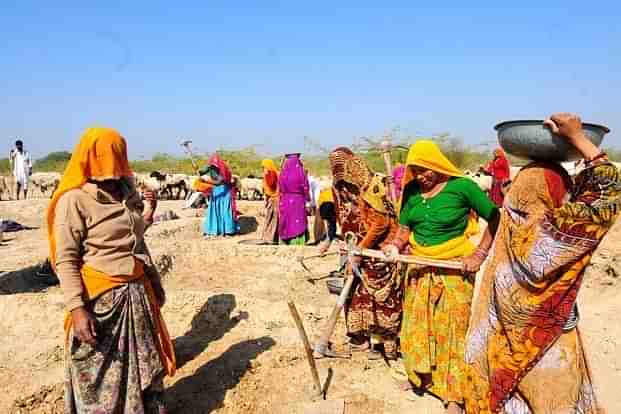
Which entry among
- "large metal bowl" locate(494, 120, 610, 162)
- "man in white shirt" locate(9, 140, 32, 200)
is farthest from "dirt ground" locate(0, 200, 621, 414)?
"man in white shirt" locate(9, 140, 32, 200)

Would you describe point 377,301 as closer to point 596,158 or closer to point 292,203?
point 596,158

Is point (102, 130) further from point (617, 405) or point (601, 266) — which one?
point (601, 266)

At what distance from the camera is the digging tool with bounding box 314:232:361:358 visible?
11.7 ft

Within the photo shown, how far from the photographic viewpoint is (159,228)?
31.7ft

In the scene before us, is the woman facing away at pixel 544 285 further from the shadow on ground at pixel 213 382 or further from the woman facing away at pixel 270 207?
the woman facing away at pixel 270 207

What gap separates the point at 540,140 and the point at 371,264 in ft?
6.60

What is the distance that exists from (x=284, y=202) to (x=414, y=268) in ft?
18.7

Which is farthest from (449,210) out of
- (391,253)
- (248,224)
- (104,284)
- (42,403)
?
(248,224)

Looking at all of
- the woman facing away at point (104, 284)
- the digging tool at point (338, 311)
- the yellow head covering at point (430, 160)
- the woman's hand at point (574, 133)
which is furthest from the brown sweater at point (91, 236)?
the woman's hand at point (574, 133)

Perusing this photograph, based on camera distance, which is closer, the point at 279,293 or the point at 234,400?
the point at 234,400

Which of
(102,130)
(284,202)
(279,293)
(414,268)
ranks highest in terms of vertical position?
(102,130)

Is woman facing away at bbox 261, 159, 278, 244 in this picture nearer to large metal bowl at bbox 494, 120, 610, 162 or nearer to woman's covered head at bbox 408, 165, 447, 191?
woman's covered head at bbox 408, 165, 447, 191

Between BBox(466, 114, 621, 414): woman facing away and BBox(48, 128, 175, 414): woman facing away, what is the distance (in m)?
1.83

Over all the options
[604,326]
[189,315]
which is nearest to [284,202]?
[189,315]
